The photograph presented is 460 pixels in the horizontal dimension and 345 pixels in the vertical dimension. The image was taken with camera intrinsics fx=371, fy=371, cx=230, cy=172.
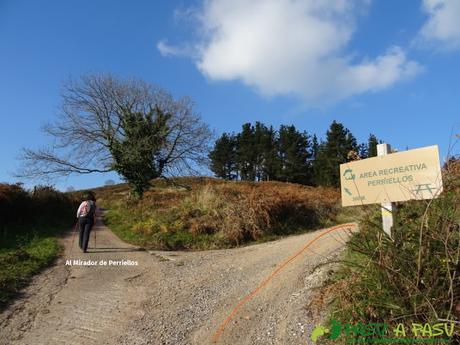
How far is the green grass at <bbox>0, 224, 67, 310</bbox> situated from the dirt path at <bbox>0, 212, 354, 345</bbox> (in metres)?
0.26

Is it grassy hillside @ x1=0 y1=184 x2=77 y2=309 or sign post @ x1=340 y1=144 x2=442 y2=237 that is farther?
grassy hillside @ x1=0 y1=184 x2=77 y2=309

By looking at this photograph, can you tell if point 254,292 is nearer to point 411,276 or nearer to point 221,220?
point 411,276

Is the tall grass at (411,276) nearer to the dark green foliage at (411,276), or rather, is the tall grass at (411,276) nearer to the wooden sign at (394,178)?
the dark green foliage at (411,276)

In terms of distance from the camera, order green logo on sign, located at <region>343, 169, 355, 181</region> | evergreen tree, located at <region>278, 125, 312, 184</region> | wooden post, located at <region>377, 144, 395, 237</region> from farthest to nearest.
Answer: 1. evergreen tree, located at <region>278, 125, 312, 184</region>
2. green logo on sign, located at <region>343, 169, 355, 181</region>
3. wooden post, located at <region>377, 144, 395, 237</region>

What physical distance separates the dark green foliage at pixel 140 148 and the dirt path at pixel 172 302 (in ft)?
40.5

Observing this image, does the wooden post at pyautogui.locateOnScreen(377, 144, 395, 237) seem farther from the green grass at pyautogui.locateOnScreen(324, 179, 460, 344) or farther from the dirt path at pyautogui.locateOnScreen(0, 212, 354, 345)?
the dirt path at pyautogui.locateOnScreen(0, 212, 354, 345)

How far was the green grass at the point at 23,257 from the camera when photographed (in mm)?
6945

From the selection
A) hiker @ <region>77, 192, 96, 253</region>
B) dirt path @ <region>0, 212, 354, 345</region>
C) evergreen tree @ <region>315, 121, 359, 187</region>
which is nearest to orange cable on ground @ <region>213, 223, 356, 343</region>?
dirt path @ <region>0, 212, 354, 345</region>

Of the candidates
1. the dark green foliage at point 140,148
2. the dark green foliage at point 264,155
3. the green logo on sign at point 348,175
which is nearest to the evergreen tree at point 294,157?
the dark green foliage at point 264,155

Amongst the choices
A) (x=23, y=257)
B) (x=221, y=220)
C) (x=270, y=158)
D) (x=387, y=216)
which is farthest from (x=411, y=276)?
(x=270, y=158)

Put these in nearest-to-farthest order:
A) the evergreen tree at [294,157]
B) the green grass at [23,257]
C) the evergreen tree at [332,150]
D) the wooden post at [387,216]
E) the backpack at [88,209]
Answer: the wooden post at [387,216] → the green grass at [23,257] → the backpack at [88,209] → the evergreen tree at [332,150] → the evergreen tree at [294,157]

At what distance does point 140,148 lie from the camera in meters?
21.2

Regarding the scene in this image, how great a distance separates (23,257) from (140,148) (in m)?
12.7

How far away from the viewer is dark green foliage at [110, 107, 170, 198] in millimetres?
21375
